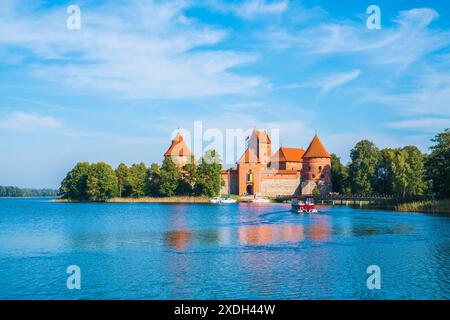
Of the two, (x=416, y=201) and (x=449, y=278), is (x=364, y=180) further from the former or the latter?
(x=449, y=278)

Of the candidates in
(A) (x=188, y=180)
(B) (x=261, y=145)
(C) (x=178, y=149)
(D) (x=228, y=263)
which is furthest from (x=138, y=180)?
(D) (x=228, y=263)

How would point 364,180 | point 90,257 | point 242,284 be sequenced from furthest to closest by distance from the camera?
point 364,180 < point 90,257 < point 242,284

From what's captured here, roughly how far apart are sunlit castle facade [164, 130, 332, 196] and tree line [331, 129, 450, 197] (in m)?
3.01

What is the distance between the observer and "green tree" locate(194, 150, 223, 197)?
76875mm

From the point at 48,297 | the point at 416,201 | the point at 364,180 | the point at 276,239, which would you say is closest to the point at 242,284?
the point at 48,297

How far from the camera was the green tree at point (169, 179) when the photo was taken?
7712 cm

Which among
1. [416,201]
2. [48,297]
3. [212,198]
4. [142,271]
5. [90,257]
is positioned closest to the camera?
[48,297]

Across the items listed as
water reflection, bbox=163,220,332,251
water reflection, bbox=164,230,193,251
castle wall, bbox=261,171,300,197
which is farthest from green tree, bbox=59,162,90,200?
water reflection, bbox=164,230,193,251

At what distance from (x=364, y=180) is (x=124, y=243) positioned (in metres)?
49.1

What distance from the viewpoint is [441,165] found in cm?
4362
